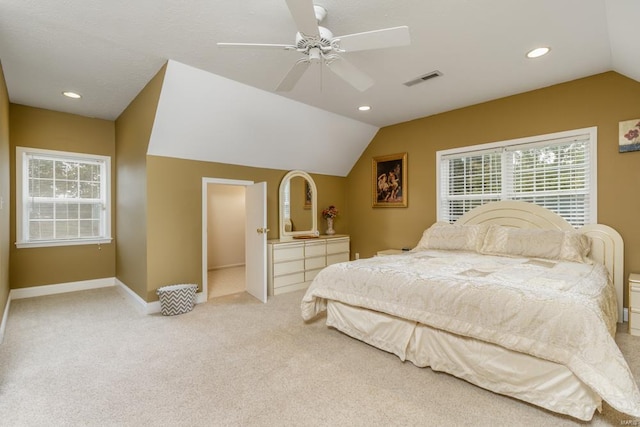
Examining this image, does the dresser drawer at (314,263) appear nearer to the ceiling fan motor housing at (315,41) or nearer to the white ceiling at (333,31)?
the white ceiling at (333,31)

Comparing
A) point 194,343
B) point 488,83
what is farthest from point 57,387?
point 488,83

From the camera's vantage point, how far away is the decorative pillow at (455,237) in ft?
12.3

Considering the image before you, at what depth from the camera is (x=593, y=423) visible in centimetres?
175

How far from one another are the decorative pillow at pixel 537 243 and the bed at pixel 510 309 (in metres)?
0.01

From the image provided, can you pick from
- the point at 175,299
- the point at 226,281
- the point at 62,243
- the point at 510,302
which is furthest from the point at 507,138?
the point at 62,243

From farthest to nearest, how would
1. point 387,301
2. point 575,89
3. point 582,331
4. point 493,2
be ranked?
1. point 575,89
2. point 387,301
3. point 493,2
4. point 582,331

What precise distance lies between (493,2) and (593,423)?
9.13ft

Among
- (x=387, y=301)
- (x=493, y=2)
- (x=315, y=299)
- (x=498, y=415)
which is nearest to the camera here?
(x=498, y=415)

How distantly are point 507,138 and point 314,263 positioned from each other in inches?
132

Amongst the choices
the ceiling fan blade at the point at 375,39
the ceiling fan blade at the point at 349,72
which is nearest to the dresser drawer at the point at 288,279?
the ceiling fan blade at the point at 349,72

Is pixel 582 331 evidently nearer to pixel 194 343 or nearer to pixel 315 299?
pixel 315 299

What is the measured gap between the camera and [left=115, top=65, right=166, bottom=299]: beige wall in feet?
11.9

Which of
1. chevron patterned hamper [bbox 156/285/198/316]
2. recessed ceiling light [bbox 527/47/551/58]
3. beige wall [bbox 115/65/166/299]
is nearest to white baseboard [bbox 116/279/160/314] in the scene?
beige wall [bbox 115/65/166/299]

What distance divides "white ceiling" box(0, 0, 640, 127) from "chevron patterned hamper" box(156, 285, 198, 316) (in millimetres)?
2504
